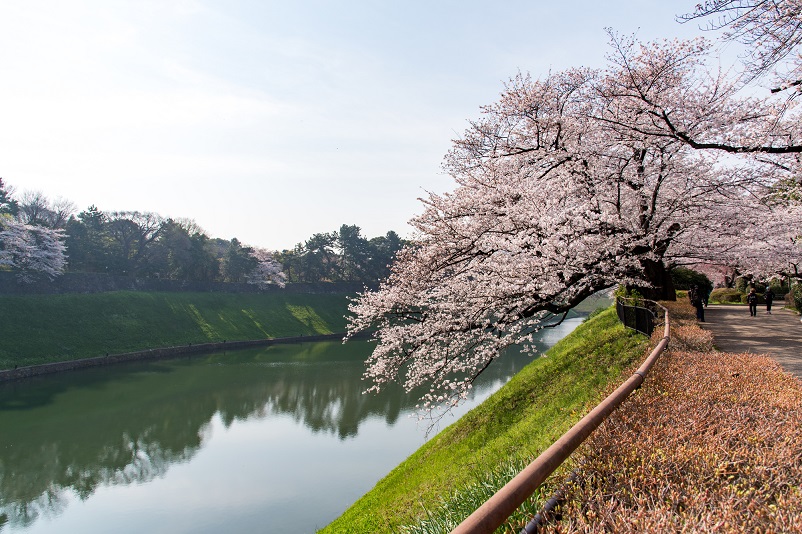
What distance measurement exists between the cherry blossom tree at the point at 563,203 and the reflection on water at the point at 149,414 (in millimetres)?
6912

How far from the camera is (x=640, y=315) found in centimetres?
1138

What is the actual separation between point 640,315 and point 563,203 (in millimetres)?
3089

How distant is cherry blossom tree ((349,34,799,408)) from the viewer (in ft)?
34.2

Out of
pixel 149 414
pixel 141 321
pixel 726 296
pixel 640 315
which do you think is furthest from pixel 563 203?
pixel 141 321

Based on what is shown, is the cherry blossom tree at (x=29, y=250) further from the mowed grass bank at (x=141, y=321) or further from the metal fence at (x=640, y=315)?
the metal fence at (x=640, y=315)

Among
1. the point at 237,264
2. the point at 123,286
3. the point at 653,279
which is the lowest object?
the point at 653,279

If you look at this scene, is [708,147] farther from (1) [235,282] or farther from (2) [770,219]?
(1) [235,282]

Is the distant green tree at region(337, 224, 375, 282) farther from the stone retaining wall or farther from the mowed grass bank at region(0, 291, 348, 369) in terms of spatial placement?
the mowed grass bank at region(0, 291, 348, 369)

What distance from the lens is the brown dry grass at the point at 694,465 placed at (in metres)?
2.71

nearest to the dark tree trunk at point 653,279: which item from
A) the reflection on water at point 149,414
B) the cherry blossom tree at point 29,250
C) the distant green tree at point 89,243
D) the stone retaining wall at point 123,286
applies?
the reflection on water at point 149,414

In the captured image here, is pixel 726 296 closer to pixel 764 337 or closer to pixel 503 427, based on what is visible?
pixel 764 337

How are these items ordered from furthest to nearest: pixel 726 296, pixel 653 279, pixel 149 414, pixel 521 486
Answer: pixel 726 296, pixel 149 414, pixel 653 279, pixel 521 486

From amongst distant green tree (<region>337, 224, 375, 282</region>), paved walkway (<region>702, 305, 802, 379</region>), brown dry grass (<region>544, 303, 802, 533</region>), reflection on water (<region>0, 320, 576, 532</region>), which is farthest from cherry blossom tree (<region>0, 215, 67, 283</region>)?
brown dry grass (<region>544, 303, 802, 533</region>)

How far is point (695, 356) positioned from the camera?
293 inches
